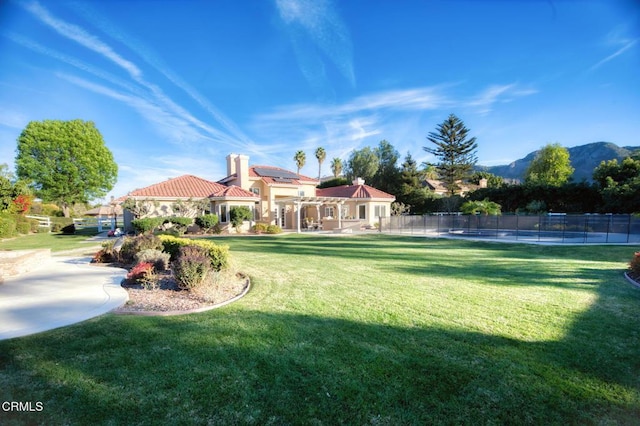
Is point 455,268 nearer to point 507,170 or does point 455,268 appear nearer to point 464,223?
point 464,223

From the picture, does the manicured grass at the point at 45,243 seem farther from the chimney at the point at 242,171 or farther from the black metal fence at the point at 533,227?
the black metal fence at the point at 533,227

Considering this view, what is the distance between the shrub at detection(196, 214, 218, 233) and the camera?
2212cm

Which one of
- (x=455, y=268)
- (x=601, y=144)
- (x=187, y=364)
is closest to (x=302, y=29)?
(x=455, y=268)

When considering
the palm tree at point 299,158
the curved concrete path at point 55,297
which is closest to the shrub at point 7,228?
the curved concrete path at point 55,297

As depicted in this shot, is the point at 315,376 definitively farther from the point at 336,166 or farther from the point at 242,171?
the point at 336,166

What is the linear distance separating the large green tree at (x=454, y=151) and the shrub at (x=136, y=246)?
131ft

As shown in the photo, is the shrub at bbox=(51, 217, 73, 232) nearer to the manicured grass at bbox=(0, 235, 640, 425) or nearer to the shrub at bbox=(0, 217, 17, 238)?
the shrub at bbox=(0, 217, 17, 238)

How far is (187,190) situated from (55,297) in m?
20.1

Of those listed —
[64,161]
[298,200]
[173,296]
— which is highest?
[64,161]

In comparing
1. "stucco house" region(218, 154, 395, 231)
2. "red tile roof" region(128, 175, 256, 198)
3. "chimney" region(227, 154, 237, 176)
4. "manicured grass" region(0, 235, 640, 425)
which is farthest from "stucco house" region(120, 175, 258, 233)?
"manicured grass" region(0, 235, 640, 425)

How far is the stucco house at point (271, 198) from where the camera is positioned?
2355 cm

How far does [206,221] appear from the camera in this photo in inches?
872

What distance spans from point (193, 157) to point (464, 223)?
23619 millimetres

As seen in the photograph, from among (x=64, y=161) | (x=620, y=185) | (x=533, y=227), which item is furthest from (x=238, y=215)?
(x=620, y=185)
